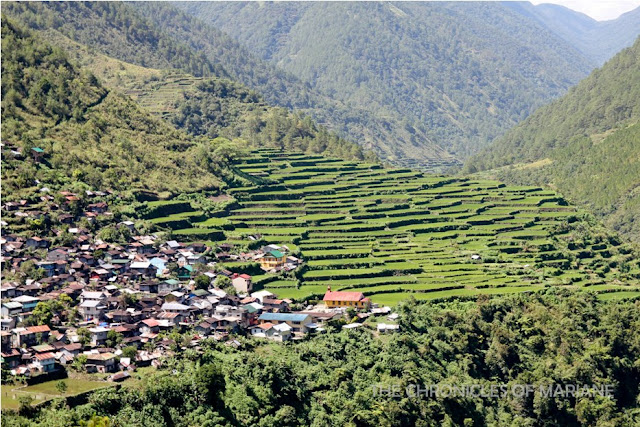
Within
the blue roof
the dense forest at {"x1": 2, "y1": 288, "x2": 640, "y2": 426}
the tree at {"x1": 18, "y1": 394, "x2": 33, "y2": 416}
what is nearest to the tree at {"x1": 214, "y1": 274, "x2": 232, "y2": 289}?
the blue roof

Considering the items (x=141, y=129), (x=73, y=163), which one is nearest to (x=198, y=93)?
(x=141, y=129)

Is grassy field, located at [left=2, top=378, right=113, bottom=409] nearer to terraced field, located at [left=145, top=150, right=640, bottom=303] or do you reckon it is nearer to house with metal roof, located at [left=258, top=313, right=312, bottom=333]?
house with metal roof, located at [left=258, top=313, right=312, bottom=333]

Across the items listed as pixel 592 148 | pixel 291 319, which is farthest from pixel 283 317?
pixel 592 148

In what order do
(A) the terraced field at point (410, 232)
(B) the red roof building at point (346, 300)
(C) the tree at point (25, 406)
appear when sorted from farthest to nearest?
(A) the terraced field at point (410, 232) → (B) the red roof building at point (346, 300) → (C) the tree at point (25, 406)

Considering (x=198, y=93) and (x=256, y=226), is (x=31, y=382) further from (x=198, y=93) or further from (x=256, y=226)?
(x=198, y=93)

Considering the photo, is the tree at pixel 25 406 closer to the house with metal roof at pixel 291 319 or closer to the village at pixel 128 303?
the village at pixel 128 303

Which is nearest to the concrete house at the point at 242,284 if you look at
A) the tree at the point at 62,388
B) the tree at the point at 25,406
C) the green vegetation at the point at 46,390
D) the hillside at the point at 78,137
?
the hillside at the point at 78,137

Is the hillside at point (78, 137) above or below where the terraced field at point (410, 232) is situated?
above
